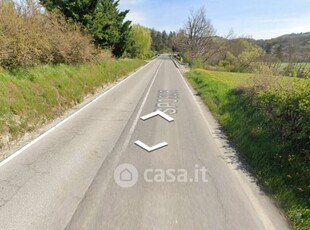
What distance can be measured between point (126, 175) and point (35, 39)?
941 centimetres

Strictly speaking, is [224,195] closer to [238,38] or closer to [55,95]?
[55,95]

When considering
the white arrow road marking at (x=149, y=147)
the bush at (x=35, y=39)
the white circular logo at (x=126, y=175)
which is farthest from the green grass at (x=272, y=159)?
the bush at (x=35, y=39)

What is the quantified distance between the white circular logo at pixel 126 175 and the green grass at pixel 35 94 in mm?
3283

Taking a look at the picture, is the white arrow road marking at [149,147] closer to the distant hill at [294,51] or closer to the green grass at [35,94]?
the green grass at [35,94]

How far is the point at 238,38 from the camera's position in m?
65.8

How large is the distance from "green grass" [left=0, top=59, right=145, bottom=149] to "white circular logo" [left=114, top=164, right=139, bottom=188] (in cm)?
328

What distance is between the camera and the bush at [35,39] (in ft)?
33.1

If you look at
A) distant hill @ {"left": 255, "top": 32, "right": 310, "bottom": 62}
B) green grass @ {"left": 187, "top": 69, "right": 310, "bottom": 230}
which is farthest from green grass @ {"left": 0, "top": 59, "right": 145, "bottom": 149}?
distant hill @ {"left": 255, "top": 32, "right": 310, "bottom": 62}

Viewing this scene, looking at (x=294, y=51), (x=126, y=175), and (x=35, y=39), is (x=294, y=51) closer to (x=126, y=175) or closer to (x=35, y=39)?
(x=35, y=39)

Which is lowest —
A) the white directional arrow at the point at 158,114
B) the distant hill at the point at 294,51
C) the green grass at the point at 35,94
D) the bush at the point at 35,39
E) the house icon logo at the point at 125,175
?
the distant hill at the point at 294,51

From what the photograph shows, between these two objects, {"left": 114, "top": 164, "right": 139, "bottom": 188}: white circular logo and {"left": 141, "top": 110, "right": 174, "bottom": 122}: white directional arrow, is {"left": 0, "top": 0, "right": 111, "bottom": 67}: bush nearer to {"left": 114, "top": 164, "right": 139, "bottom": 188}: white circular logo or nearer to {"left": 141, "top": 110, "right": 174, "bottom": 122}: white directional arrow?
{"left": 141, "top": 110, "right": 174, "bottom": 122}: white directional arrow

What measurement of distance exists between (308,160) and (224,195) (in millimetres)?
2230

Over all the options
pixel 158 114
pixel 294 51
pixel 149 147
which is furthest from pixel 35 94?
pixel 294 51

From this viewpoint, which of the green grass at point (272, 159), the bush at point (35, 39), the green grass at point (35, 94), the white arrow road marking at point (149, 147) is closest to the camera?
the green grass at point (272, 159)
